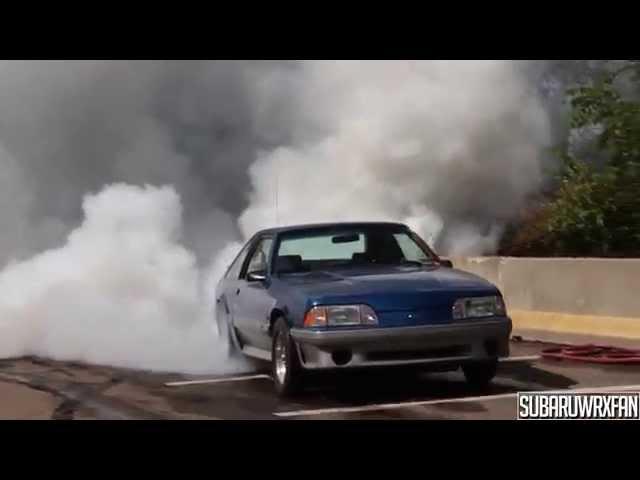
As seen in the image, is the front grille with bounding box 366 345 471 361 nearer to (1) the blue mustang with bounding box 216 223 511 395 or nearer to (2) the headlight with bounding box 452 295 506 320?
(1) the blue mustang with bounding box 216 223 511 395

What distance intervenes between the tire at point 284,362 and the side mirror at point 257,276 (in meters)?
0.60

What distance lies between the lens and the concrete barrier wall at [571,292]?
407 inches

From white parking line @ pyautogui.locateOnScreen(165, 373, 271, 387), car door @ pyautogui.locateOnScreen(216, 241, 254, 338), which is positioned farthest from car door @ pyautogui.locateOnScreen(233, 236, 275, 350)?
white parking line @ pyautogui.locateOnScreen(165, 373, 271, 387)

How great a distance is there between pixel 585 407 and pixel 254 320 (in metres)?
3.07

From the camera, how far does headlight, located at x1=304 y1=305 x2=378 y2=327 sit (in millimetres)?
7465

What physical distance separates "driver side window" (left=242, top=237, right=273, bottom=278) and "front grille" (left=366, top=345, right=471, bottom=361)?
2008 millimetres

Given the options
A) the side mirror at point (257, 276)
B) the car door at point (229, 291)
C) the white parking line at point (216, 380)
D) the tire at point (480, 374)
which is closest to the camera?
the tire at point (480, 374)

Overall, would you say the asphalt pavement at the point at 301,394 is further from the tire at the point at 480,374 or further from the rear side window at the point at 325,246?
the rear side window at the point at 325,246

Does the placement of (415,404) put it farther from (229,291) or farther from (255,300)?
(229,291)

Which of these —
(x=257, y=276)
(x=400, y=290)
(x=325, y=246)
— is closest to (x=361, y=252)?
(x=257, y=276)

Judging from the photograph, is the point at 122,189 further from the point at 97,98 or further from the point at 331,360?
the point at 331,360

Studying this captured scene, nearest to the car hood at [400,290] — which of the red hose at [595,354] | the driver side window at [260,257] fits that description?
the driver side window at [260,257]

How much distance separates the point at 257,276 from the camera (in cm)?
880

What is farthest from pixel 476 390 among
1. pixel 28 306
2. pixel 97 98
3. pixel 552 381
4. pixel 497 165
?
pixel 97 98
